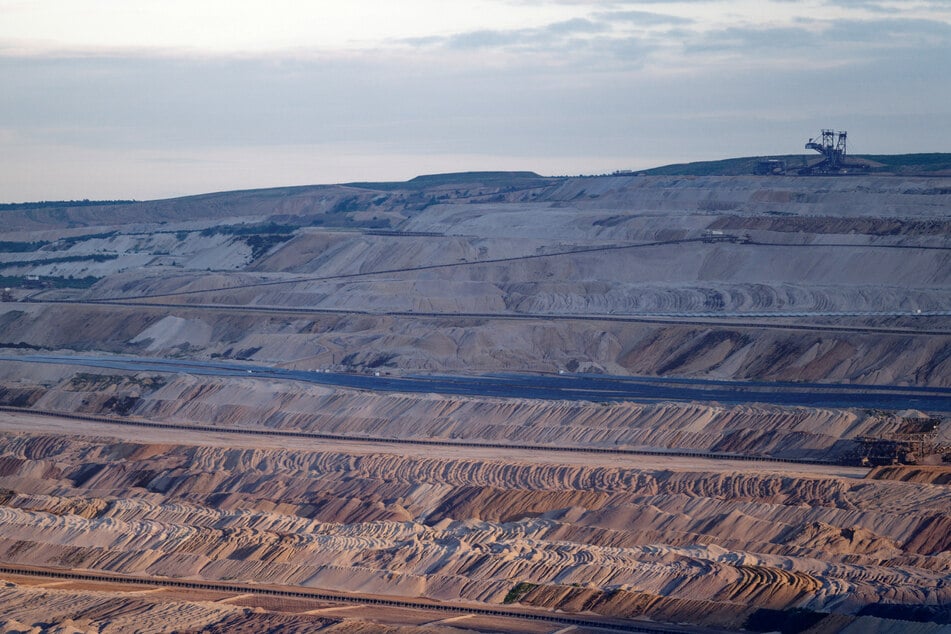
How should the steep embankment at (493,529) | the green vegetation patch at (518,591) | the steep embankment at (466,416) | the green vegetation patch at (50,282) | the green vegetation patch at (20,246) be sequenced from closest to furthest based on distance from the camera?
1. the steep embankment at (493,529)
2. the green vegetation patch at (518,591)
3. the steep embankment at (466,416)
4. the green vegetation patch at (50,282)
5. the green vegetation patch at (20,246)

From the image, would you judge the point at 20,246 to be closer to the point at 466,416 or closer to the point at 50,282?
the point at 50,282

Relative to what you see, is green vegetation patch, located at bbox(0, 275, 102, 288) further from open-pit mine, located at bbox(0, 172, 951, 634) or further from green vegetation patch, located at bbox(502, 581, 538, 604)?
green vegetation patch, located at bbox(502, 581, 538, 604)

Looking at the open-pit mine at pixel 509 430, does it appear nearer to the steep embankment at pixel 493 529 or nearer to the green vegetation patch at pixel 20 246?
the steep embankment at pixel 493 529

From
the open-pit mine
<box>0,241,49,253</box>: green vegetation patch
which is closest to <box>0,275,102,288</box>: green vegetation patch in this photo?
the open-pit mine

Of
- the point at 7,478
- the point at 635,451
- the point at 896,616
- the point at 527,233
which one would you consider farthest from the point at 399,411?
the point at 527,233

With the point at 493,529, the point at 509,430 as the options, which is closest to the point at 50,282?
the point at 509,430

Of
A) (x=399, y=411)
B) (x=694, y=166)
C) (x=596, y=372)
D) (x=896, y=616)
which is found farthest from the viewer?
(x=694, y=166)

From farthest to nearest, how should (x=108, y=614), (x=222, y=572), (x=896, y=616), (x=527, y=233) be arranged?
(x=527, y=233), (x=222, y=572), (x=108, y=614), (x=896, y=616)

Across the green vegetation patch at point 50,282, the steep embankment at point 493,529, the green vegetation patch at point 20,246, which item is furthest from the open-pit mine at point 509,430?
the green vegetation patch at point 20,246

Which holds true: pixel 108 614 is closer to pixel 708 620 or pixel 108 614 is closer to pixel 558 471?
pixel 708 620
